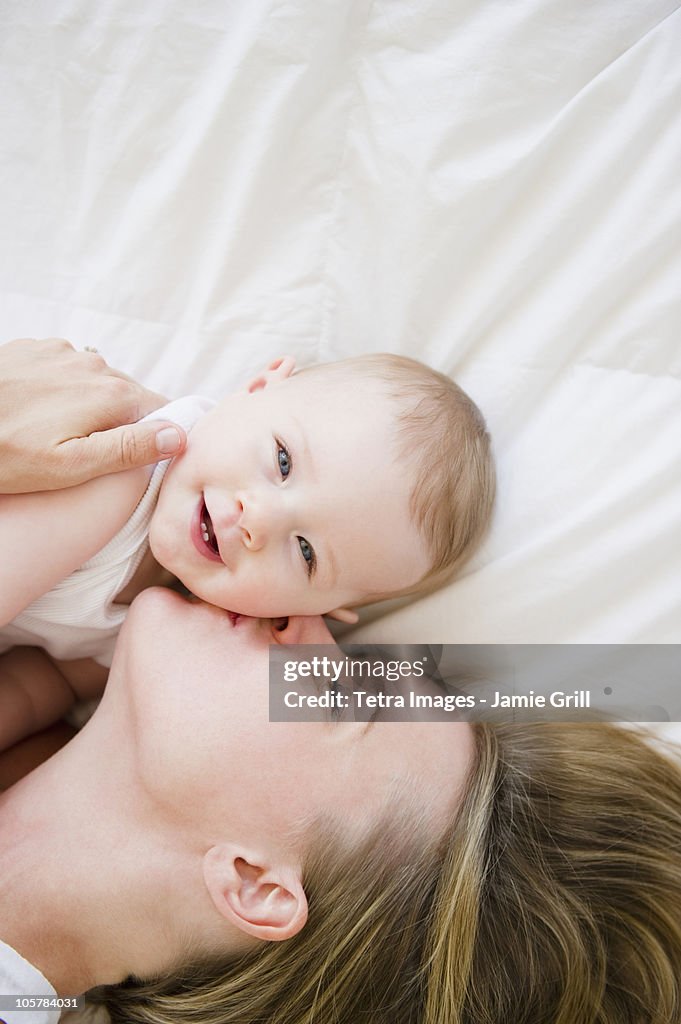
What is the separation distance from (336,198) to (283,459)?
1.77 feet

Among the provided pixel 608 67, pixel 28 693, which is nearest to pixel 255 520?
pixel 28 693

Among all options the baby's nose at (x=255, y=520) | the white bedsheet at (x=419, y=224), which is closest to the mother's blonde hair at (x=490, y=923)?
the white bedsheet at (x=419, y=224)

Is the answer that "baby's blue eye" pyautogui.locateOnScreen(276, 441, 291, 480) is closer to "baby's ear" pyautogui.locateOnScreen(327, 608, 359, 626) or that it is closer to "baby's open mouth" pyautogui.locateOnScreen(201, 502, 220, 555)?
"baby's open mouth" pyautogui.locateOnScreen(201, 502, 220, 555)

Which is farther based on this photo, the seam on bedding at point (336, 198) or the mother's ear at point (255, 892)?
the seam on bedding at point (336, 198)

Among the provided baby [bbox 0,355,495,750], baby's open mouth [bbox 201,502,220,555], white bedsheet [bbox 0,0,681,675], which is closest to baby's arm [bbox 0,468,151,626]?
baby [bbox 0,355,495,750]

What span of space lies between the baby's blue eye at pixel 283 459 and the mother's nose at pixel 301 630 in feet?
0.74

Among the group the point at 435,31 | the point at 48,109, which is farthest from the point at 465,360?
the point at 48,109

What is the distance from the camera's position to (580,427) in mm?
1432

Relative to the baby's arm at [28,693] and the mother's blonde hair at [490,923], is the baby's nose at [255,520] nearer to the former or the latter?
the mother's blonde hair at [490,923]

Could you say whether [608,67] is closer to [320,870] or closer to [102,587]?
[102,587]

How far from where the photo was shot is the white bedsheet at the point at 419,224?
141cm

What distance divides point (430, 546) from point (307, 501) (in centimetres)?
21

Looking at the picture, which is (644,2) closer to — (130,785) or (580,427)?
(580,427)

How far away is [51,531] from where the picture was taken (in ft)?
3.97
